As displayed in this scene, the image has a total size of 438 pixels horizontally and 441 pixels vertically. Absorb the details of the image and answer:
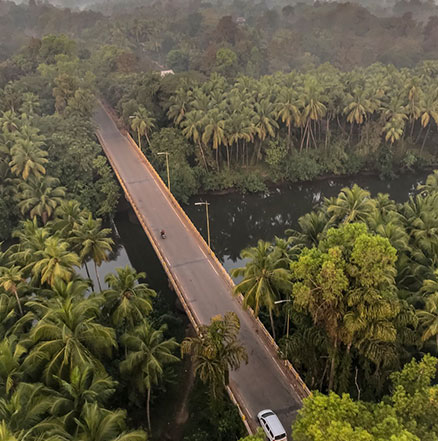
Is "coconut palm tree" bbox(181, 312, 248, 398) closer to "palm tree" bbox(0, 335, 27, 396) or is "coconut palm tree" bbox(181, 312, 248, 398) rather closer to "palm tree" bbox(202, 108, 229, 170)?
"palm tree" bbox(0, 335, 27, 396)

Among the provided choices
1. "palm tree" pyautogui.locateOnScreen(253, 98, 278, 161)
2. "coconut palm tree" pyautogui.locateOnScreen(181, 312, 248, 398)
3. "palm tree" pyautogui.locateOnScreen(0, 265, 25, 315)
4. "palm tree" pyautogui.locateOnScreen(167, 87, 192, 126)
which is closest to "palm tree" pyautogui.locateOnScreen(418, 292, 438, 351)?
"coconut palm tree" pyautogui.locateOnScreen(181, 312, 248, 398)

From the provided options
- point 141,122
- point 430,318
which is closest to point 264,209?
point 141,122

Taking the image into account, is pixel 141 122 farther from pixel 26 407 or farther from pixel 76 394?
pixel 26 407

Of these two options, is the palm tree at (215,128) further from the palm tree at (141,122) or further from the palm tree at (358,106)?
the palm tree at (358,106)

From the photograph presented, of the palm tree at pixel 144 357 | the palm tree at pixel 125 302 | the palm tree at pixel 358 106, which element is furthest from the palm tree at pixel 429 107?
the palm tree at pixel 144 357

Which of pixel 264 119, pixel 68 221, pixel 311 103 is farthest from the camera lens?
pixel 311 103
